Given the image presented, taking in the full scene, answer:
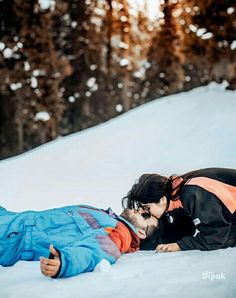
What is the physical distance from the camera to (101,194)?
1370 millimetres

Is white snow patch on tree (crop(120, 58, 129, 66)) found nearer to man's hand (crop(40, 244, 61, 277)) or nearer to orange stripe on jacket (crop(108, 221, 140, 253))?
orange stripe on jacket (crop(108, 221, 140, 253))

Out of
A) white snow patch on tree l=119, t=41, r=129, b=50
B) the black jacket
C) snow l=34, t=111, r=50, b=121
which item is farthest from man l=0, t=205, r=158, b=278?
white snow patch on tree l=119, t=41, r=129, b=50

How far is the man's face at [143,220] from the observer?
1.17 metres

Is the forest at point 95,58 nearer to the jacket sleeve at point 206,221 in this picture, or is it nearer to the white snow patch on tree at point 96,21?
the white snow patch on tree at point 96,21

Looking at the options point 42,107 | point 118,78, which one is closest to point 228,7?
point 118,78

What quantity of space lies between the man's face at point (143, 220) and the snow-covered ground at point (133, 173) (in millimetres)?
88

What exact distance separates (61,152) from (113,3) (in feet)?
2.60

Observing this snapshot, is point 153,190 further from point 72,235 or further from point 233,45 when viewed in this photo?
point 233,45

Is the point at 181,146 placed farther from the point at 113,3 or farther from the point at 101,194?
the point at 113,3

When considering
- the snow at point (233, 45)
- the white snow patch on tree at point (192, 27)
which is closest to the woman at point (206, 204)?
the snow at point (233, 45)

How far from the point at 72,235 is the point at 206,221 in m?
0.29

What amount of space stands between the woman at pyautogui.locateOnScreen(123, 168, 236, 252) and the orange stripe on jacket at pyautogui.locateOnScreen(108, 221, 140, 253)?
66mm

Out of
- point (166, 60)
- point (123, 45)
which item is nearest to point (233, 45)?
point (166, 60)

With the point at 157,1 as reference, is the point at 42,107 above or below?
below
